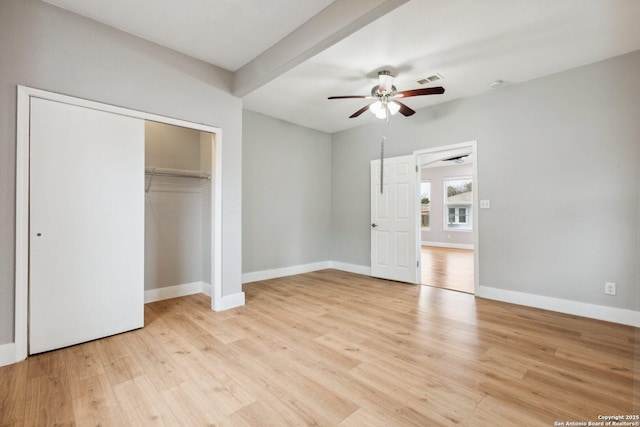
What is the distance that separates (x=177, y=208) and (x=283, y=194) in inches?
71.3

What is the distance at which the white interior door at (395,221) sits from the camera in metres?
4.58

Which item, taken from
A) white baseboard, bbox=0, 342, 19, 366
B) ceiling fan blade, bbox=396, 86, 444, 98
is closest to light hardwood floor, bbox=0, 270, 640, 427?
white baseboard, bbox=0, 342, 19, 366

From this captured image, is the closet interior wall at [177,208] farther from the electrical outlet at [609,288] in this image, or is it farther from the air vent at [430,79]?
the electrical outlet at [609,288]

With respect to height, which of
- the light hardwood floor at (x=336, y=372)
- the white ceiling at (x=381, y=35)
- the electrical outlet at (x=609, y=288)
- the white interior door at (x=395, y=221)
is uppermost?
the white ceiling at (x=381, y=35)

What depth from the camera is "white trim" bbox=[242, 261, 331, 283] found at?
4.59m

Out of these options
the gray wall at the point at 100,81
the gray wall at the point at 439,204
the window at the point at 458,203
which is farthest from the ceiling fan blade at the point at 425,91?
the window at the point at 458,203

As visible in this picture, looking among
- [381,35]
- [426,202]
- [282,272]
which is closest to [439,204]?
[426,202]

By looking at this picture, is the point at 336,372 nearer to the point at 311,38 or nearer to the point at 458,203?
the point at 311,38

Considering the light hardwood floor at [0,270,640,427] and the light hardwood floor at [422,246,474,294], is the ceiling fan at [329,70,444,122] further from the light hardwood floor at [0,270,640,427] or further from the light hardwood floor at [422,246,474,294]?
the light hardwood floor at [422,246,474,294]

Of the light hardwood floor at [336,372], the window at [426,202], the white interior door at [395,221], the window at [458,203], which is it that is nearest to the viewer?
the light hardwood floor at [336,372]

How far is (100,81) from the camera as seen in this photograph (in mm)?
2484

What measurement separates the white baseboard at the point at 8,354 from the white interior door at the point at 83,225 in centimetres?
11

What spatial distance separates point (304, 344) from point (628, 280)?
11.1ft

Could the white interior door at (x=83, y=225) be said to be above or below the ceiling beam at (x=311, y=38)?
below
